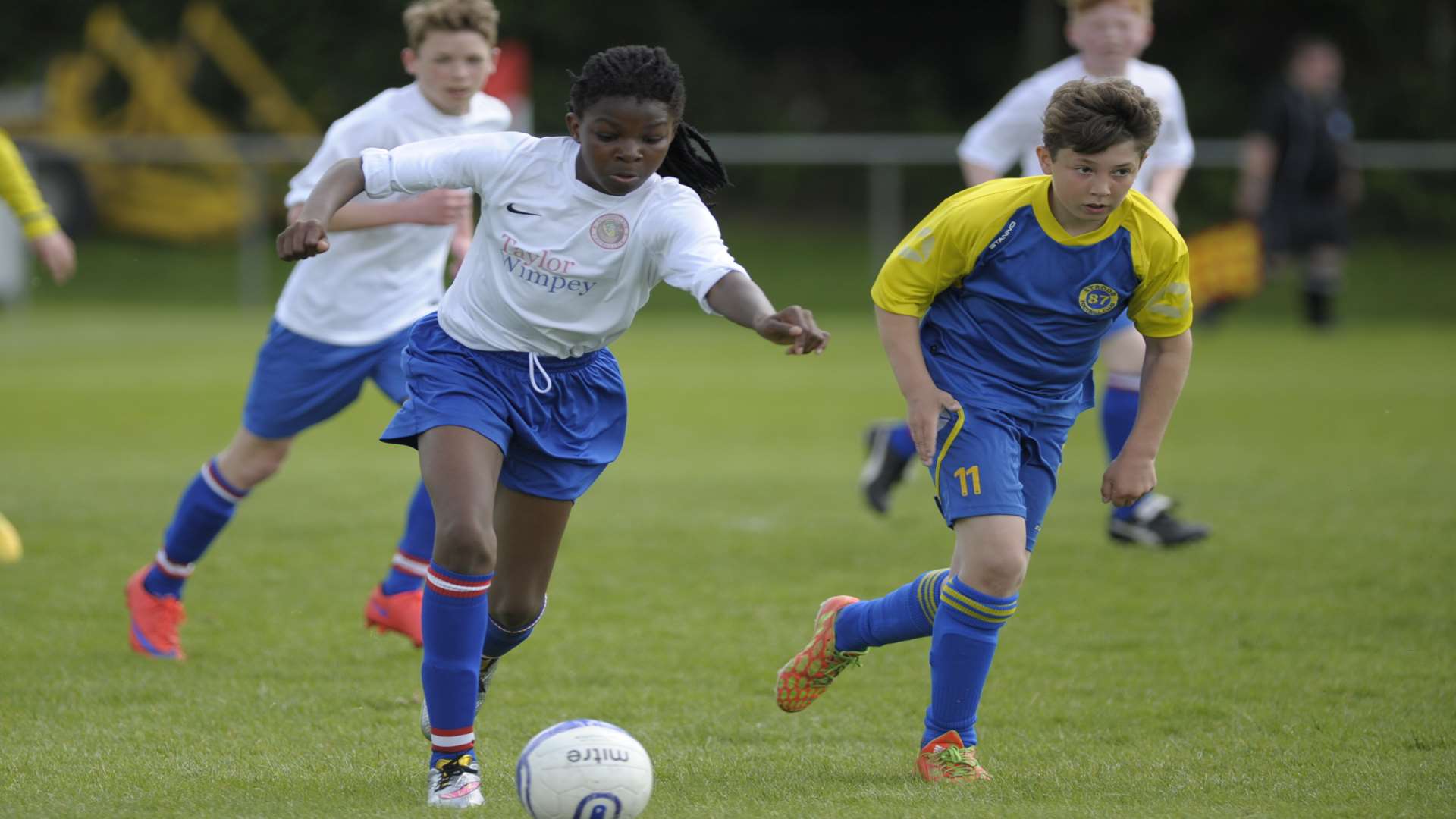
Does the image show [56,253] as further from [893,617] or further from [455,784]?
[893,617]

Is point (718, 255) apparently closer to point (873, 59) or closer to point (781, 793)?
point (781, 793)

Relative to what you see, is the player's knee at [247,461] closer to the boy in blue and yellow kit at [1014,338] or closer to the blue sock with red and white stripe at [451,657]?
the blue sock with red and white stripe at [451,657]

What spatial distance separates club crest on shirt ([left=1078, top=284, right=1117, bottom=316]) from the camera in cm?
404

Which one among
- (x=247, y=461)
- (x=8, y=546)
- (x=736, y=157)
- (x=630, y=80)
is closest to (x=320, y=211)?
(x=630, y=80)

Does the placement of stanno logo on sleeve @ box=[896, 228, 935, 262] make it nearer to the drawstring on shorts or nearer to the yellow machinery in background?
the drawstring on shorts

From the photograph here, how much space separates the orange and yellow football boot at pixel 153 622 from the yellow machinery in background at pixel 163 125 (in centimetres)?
1569

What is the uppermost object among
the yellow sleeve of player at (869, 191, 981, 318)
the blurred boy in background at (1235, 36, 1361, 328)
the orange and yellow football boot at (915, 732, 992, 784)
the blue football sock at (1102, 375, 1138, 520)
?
the yellow sleeve of player at (869, 191, 981, 318)

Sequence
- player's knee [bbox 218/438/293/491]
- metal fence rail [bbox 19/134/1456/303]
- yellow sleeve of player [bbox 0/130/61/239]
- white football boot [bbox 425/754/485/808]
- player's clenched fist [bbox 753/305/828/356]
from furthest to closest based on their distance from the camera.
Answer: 1. metal fence rail [bbox 19/134/1456/303]
2. yellow sleeve of player [bbox 0/130/61/239]
3. player's knee [bbox 218/438/293/491]
4. white football boot [bbox 425/754/485/808]
5. player's clenched fist [bbox 753/305/828/356]

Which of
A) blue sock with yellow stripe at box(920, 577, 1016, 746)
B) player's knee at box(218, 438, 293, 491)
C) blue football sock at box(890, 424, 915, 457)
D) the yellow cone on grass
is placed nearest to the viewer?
blue sock with yellow stripe at box(920, 577, 1016, 746)

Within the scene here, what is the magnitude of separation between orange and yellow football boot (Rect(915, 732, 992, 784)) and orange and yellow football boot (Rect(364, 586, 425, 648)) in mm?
1988

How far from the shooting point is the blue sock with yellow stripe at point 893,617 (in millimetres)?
4242

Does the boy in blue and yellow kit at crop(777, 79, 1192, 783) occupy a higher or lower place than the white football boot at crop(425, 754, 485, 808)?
higher

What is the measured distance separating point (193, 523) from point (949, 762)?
273cm

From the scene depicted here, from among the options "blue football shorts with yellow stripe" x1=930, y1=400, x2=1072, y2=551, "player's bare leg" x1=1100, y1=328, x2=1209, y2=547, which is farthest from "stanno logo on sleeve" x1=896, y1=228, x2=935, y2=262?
"player's bare leg" x1=1100, y1=328, x2=1209, y2=547
